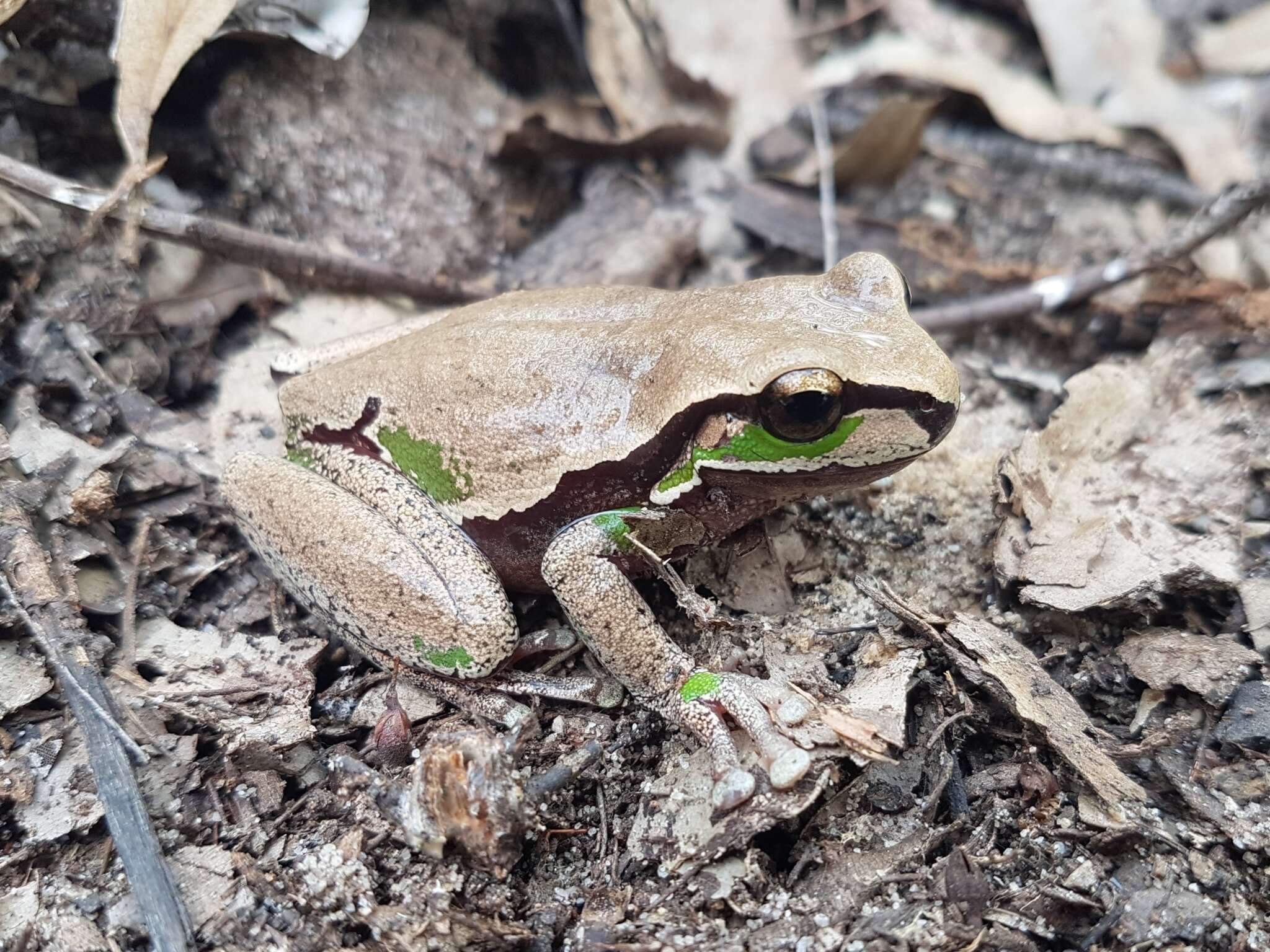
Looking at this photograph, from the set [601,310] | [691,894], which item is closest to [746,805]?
[691,894]

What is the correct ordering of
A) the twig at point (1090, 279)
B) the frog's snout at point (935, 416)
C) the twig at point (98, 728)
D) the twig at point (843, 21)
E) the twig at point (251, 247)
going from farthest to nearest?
the twig at point (843, 21)
the twig at point (1090, 279)
the twig at point (251, 247)
the frog's snout at point (935, 416)
the twig at point (98, 728)

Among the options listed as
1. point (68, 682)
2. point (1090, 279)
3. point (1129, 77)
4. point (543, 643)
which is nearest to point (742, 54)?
point (1129, 77)

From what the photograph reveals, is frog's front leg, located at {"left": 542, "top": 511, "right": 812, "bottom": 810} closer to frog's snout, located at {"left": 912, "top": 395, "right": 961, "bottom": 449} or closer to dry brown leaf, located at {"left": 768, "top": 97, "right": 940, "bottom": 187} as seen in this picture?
frog's snout, located at {"left": 912, "top": 395, "right": 961, "bottom": 449}

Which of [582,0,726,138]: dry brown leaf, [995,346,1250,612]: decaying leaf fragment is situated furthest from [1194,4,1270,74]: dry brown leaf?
[582,0,726,138]: dry brown leaf

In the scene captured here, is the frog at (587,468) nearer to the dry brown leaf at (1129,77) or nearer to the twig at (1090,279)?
the twig at (1090,279)

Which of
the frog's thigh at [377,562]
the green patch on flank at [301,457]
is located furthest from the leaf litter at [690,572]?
the green patch on flank at [301,457]

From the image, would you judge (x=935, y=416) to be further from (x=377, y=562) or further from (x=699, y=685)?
(x=377, y=562)
